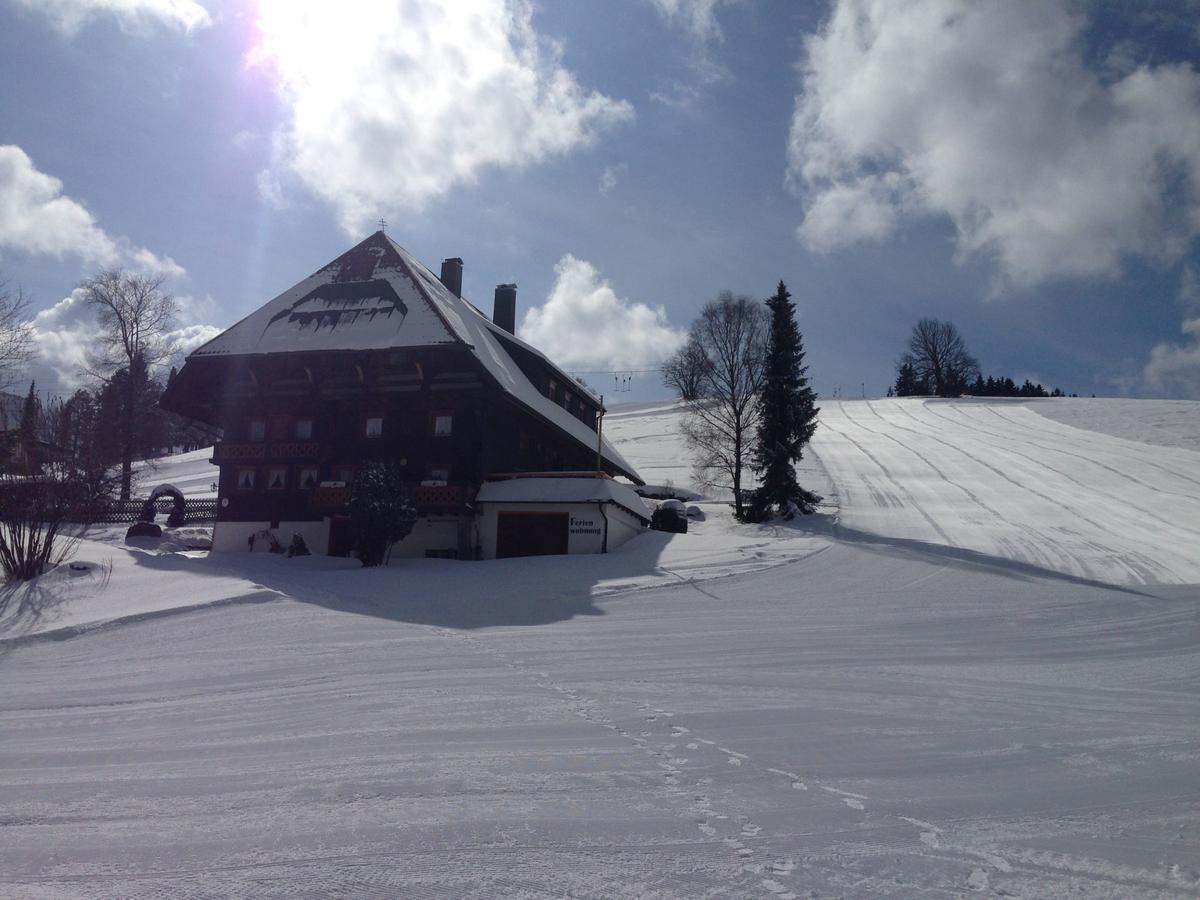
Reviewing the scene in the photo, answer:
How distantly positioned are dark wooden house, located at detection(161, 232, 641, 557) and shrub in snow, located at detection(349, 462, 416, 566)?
2542 millimetres

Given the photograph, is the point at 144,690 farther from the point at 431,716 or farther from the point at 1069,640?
the point at 1069,640

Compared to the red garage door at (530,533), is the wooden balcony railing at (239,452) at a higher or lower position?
higher

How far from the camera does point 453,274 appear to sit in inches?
1441

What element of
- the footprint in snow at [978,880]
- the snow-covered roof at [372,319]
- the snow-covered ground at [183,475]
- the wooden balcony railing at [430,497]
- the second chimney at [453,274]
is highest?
the second chimney at [453,274]

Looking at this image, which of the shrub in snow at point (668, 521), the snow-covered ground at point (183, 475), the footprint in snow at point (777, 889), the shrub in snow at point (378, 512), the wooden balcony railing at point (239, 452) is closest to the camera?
the footprint in snow at point (777, 889)

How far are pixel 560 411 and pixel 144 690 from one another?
25610 mm

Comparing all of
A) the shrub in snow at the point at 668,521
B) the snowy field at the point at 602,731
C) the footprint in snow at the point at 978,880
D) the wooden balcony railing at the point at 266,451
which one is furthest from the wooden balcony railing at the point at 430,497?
the footprint in snow at the point at 978,880

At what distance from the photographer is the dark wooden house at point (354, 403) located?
2784 cm

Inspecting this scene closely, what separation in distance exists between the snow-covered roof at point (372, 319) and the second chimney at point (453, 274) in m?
3.01

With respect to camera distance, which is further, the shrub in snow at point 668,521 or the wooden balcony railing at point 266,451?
the shrub in snow at point 668,521

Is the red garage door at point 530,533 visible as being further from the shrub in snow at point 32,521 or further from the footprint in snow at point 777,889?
the footprint in snow at point 777,889

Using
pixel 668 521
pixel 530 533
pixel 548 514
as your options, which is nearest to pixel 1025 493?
pixel 668 521

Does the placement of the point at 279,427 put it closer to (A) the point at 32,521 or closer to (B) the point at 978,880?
(A) the point at 32,521

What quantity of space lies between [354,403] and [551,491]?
25.4ft
